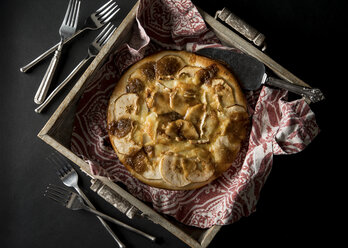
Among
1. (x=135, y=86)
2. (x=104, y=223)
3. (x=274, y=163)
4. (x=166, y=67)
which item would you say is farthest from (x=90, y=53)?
(x=274, y=163)

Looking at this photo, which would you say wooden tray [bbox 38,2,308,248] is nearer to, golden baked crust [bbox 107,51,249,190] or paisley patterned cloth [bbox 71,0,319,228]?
paisley patterned cloth [bbox 71,0,319,228]

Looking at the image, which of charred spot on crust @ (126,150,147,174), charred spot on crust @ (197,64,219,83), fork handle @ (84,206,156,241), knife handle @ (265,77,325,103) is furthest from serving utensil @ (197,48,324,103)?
fork handle @ (84,206,156,241)

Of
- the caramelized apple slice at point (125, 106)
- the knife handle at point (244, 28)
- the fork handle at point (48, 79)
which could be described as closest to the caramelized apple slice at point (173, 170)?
the caramelized apple slice at point (125, 106)

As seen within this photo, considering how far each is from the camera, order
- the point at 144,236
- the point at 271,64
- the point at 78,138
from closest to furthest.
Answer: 1. the point at 271,64
2. the point at 78,138
3. the point at 144,236

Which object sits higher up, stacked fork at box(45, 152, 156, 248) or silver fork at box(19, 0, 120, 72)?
silver fork at box(19, 0, 120, 72)

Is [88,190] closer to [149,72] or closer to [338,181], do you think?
[149,72]

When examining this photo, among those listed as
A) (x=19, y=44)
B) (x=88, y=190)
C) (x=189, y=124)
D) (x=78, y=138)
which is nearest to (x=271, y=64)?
Answer: (x=189, y=124)
